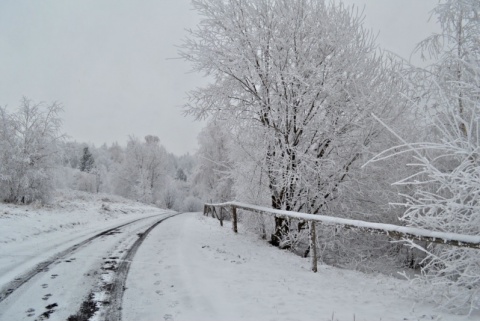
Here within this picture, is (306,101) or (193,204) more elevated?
(306,101)

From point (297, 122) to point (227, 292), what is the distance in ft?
17.5

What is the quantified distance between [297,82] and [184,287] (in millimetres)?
5810

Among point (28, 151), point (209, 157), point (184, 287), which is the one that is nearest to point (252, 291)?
point (184, 287)

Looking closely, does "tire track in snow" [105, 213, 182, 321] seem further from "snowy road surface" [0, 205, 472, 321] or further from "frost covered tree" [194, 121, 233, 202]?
"frost covered tree" [194, 121, 233, 202]

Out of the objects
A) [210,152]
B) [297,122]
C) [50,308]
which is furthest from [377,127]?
[210,152]

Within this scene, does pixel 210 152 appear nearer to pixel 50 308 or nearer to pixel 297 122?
pixel 297 122

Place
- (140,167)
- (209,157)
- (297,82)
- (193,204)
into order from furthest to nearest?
(193,204)
(140,167)
(209,157)
(297,82)

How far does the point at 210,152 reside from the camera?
102 ft

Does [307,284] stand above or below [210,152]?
below

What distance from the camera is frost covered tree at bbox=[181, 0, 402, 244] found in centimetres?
816

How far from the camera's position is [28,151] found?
55.3 feet

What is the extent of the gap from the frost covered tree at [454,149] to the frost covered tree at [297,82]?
219 centimetres

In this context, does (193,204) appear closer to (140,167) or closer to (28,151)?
(140,167)

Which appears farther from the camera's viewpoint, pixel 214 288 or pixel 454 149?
pixel 214 288
